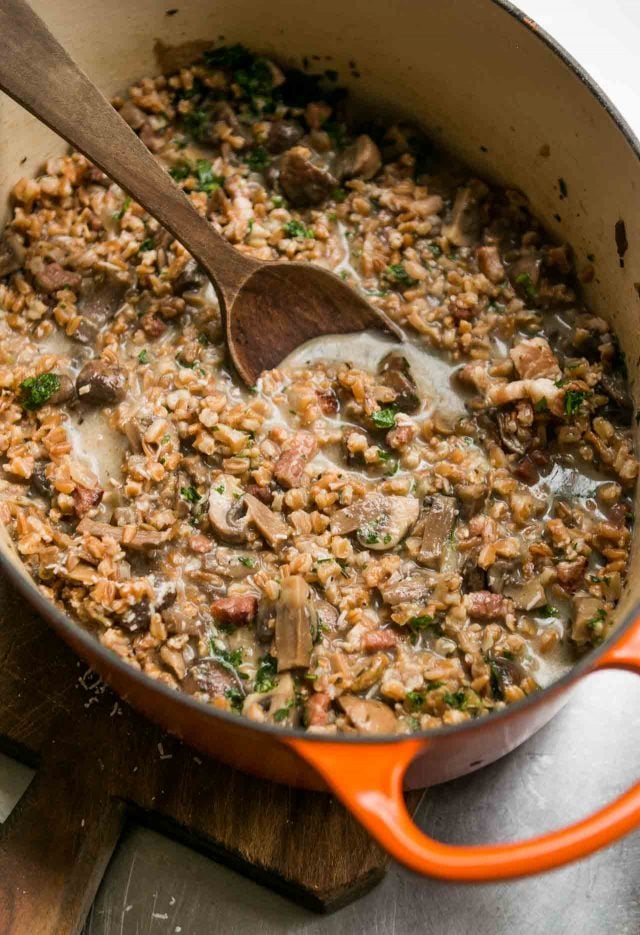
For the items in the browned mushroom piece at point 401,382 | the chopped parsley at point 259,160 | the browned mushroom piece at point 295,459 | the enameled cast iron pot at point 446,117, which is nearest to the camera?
the enameled cast iron pot at point 446,117

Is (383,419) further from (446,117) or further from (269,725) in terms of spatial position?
(269,725)

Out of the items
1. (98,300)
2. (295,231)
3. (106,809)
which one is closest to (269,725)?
(106,809)

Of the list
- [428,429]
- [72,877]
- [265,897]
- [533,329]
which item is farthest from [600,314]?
[72,877]

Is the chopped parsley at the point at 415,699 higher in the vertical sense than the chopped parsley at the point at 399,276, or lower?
lower

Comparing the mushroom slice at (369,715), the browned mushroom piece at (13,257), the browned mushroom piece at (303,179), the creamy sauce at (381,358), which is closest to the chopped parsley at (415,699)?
the mushroom slice at (369,715)

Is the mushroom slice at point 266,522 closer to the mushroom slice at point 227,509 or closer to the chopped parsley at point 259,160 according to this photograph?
the mushroom slice at point 227,509

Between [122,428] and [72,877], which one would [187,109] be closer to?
[122,428]
